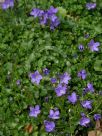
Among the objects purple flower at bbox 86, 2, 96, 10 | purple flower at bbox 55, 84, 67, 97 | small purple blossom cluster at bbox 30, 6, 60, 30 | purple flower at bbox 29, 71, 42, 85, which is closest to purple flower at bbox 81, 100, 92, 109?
purple flower at bbox 55, 84, 67, 97

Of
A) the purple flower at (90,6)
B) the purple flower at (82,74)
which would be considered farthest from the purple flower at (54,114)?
the purple flower at (90,6)

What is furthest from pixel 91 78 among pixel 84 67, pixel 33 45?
pixel 33 45

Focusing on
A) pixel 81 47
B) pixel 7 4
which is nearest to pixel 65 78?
pixel 81 47

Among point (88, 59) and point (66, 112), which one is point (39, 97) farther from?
point (88, 59)

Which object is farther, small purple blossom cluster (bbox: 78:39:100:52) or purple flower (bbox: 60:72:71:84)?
small purple blossom cluster (bbox: 78:39:100:52)

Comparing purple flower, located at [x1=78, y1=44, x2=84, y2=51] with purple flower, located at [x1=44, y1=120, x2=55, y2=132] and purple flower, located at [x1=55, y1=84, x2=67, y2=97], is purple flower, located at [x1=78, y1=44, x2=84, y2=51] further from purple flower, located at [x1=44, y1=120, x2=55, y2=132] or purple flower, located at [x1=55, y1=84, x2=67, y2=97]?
purple flower, located at [x1=44, y1=120, x2=55, y2=132]

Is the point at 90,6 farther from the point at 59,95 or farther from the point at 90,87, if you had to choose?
the point at 59,95
